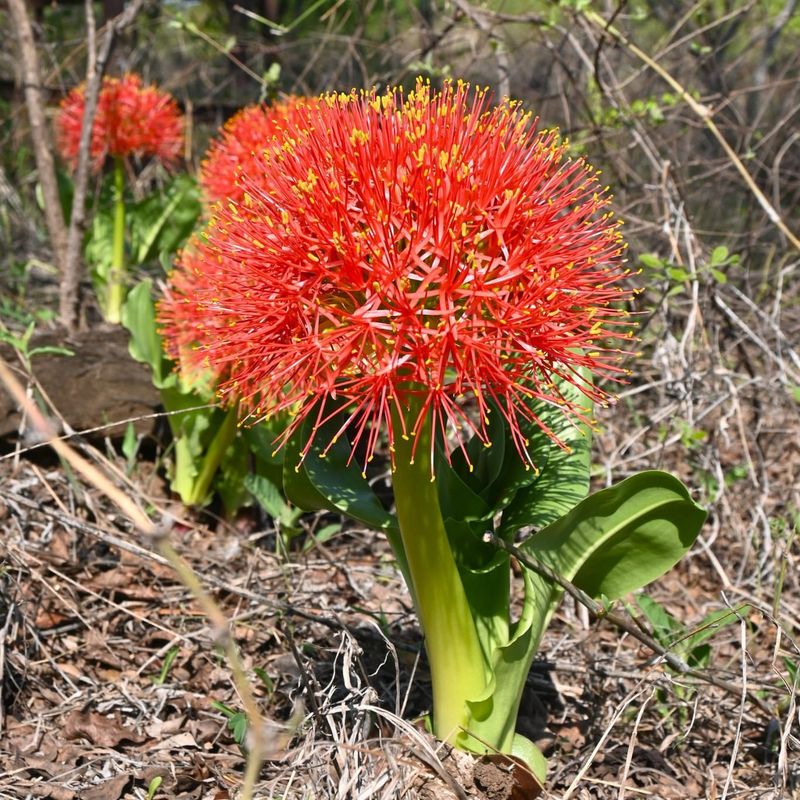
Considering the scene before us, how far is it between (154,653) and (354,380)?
1278mm

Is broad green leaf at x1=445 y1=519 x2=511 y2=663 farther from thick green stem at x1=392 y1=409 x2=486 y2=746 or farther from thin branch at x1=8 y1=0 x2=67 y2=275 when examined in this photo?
thin branch at x1=8 y1=0 x2=67 y2=275

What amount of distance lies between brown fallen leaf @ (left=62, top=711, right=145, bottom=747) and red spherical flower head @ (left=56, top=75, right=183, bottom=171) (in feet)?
8.97

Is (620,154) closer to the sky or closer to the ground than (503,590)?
closer to the sky

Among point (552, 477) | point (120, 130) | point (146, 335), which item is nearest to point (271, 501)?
point (146, 335)

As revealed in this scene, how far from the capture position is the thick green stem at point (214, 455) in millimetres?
2674

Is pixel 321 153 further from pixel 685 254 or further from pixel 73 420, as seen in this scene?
pixel 685 254

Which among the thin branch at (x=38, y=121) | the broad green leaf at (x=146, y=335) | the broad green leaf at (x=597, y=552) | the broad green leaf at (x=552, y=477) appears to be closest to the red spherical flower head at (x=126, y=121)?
the thin branch at (x=38, y=121)

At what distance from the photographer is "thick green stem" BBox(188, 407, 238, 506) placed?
2.67 metres

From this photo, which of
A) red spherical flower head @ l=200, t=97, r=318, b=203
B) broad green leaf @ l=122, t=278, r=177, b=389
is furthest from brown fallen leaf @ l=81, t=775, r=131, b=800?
red spherical flower head @ l=200, t=97, r=318, b=203

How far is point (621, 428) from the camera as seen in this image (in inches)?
129

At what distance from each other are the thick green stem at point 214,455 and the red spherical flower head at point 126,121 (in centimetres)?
183

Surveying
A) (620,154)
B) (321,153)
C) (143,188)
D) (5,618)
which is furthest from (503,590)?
(143,188)

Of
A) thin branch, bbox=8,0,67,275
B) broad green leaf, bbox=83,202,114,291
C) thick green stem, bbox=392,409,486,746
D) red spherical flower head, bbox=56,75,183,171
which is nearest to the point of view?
thick green stem, bbox=392,409,486,746

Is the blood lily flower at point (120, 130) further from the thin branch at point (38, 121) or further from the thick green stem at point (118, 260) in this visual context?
the thin branch at point (38, 121)
